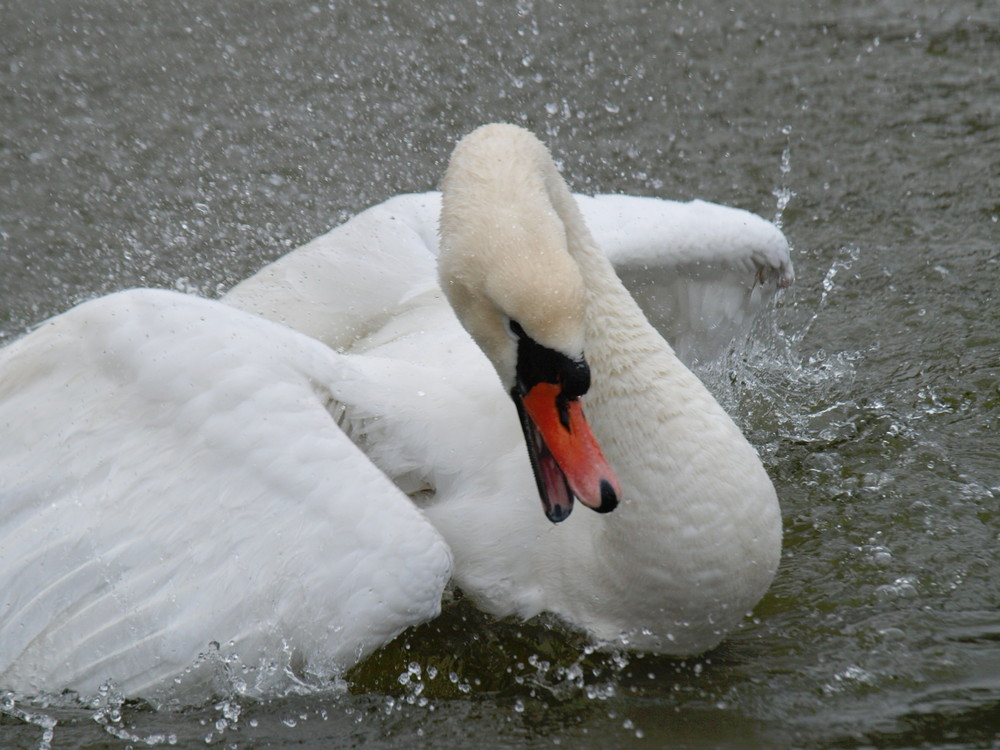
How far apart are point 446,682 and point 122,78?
631cm

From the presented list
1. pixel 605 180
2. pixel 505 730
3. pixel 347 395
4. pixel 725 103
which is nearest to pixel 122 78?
pixel 605 180

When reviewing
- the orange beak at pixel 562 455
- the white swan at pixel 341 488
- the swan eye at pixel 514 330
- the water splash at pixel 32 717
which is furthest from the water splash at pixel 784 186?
the water splash at pixel 32 717

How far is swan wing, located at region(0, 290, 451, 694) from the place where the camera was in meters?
3.85

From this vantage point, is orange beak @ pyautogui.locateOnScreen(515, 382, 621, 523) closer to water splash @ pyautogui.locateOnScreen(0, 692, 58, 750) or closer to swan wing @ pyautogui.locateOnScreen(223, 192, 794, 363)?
swan wing @ pyautogui.locateOnScreen(223, 192, 794, 363)

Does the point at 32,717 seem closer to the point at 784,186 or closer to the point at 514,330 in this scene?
the point at 514,330

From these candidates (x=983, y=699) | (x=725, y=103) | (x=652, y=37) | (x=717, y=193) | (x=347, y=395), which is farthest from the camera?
(x=652, y=37)

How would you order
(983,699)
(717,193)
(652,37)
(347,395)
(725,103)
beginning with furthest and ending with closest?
(652,37) < (725,103) < (717,193) < (347,395) < (983,699)

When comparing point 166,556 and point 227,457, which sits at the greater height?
point 227,457

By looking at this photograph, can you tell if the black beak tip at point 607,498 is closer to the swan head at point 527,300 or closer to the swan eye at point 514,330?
the swan head at point 527,300

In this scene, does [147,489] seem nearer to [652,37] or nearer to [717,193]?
[717,193]

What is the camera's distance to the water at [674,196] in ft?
13.6

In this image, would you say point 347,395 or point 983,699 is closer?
point 983,699

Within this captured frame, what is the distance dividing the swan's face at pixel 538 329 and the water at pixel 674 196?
0.90 meters

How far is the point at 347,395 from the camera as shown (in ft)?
13.8
